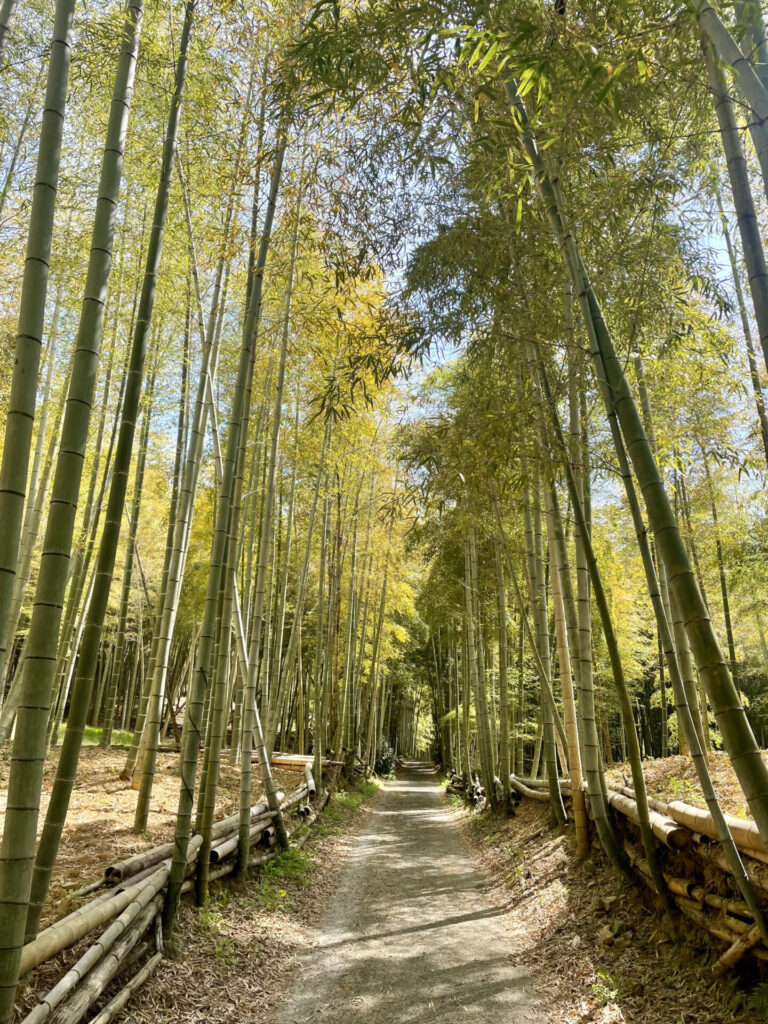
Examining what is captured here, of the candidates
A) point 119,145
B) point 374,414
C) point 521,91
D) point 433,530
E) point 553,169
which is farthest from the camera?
point 374,414

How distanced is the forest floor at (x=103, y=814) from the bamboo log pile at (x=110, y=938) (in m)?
0.20

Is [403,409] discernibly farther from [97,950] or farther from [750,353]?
[97,950]

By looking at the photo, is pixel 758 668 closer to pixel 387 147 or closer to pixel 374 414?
pixel 374 414

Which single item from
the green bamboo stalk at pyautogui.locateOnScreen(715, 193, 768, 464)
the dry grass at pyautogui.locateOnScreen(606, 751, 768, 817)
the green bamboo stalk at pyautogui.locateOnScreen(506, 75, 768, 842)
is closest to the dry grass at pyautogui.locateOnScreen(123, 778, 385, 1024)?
the green bamboo stalk at pyautogui.locateOnScreen(506, 75, 768, 842)

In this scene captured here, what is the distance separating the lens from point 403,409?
16.6 ft

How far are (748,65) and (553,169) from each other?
50.4 inches

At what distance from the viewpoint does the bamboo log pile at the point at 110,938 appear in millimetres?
Result: 1934

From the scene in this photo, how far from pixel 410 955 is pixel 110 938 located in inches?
72.9

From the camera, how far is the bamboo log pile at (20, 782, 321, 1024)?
6.34 ft

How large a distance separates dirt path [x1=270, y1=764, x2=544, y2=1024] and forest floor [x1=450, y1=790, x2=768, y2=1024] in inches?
6.0

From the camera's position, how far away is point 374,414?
9.38 metres

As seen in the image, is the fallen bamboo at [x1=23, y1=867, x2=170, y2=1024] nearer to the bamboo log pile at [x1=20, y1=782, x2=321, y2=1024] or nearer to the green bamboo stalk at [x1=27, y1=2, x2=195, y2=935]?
the bamboo log pile at [x1=20, y1=782, x2=321, y2=1024]

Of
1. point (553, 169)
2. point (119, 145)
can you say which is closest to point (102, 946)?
point (119, 145)

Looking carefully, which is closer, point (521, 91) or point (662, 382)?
point (521, 91)
